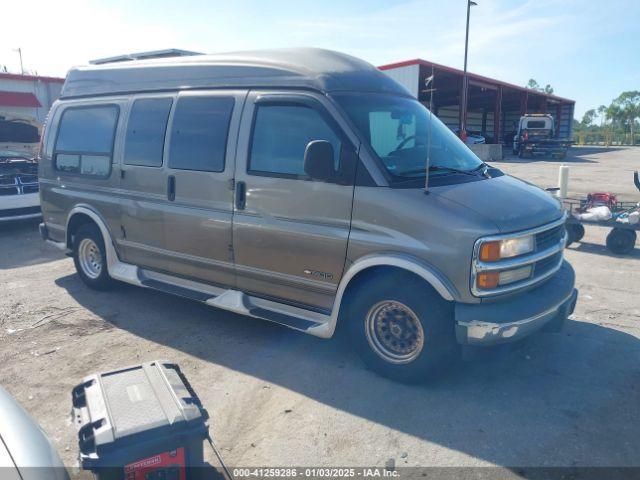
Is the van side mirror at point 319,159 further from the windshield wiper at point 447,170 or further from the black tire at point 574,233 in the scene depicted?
the black tire at point 574,233

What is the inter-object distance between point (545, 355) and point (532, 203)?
1388mm

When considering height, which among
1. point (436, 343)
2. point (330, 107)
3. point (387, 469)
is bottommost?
point (387, 469)

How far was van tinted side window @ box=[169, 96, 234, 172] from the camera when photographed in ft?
15.2

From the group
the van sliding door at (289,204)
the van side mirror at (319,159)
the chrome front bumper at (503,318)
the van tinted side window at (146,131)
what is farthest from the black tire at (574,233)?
the van tinted side window at (146,131)

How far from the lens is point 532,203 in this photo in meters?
4.01

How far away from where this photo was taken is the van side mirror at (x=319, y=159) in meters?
3.79

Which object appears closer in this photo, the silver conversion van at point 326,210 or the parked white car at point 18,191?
the silver conversion van at point 326,210

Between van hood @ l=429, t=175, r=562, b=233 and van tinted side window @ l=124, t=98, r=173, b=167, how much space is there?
9.38 ft

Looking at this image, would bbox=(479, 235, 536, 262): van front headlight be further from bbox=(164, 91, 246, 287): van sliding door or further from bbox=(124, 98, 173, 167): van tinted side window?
bbox=(124, 98, 173, 167): van tinted side window

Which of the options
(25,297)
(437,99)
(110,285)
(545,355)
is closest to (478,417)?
(545,355)

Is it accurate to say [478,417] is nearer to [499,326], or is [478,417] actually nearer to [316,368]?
[499,326]

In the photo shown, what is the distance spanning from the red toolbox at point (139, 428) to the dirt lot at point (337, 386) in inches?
23.0

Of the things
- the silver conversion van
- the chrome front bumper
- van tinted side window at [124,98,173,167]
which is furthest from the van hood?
van tinted side window at [124,98,173,167]

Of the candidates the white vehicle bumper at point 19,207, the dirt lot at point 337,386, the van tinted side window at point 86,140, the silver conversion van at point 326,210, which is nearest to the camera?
the dirt lot at point 337,386
